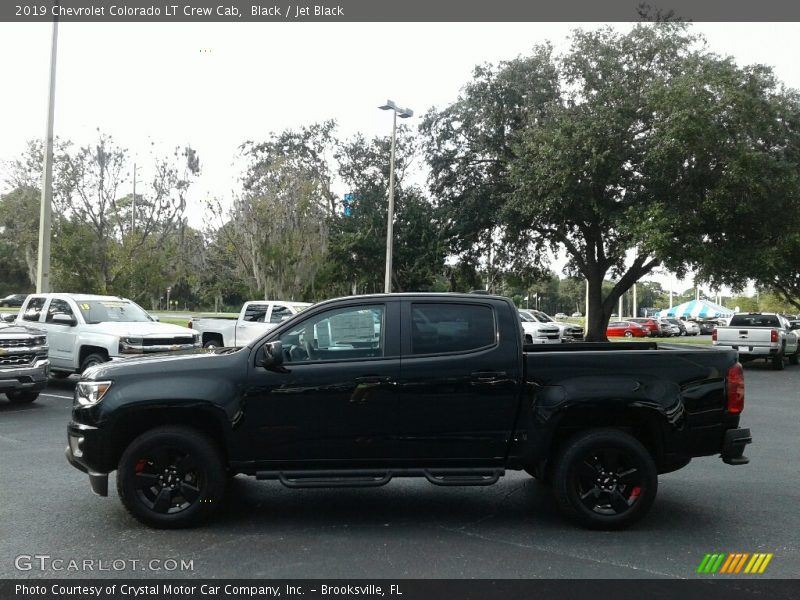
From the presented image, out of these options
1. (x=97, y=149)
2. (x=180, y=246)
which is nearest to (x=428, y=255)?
(x=180, y=246)

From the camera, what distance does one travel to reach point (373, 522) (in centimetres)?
575

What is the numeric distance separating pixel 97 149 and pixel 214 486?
85.6ft

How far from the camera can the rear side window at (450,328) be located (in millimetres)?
5688

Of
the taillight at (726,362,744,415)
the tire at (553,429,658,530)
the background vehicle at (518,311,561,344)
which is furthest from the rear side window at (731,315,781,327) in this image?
the tire at (553,429,658,530)

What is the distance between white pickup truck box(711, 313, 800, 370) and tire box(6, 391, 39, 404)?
19.7 meters

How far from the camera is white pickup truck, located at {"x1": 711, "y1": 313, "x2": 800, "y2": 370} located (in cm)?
2244

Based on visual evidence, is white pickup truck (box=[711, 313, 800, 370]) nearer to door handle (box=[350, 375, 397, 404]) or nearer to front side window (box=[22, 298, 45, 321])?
front side window (box=[22, 298, 45, 321])

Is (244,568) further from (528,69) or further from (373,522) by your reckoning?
(528,69)

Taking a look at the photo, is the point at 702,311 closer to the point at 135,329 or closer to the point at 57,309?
the point at 135,329

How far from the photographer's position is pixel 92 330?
13531mm

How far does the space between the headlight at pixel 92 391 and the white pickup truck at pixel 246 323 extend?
11.9m

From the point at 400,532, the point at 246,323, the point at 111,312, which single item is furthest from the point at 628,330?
the point at 400,532

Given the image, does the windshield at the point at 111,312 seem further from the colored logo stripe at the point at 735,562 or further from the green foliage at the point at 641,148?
the green foliage at the point at 641,148

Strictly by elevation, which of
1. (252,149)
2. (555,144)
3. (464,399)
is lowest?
(464,399)
